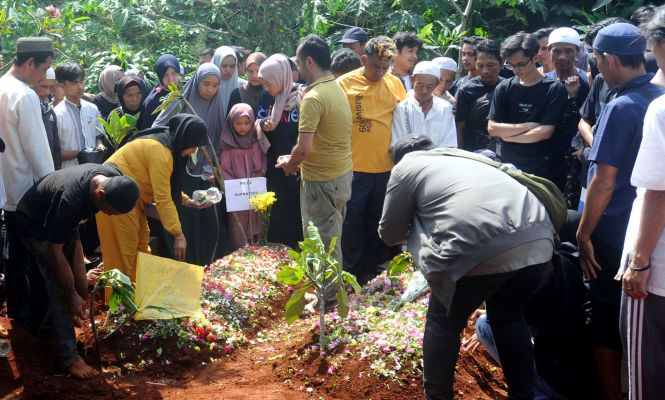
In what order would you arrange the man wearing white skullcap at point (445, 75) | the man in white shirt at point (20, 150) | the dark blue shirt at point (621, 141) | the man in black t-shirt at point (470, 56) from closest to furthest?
the dark blue shirt at point (621, 141), the man in white shirt at point (20, 150), the man wearing white skullcap at point (445, 75), the man in black t-shirt at point (470, 56)

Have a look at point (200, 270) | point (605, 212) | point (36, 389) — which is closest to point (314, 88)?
point (200, 270)

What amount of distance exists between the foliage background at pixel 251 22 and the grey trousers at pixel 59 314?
20.1 ft

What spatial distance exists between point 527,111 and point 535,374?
2.61 m

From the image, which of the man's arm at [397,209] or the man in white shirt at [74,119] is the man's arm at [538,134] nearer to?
the man's arm at [397,209]

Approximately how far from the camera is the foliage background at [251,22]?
1040 cm

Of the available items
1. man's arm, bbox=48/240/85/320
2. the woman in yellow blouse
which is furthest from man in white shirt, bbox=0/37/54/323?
the woman in yellow blouse

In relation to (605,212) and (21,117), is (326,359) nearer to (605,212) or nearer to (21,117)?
(605,212)

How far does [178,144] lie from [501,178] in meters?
2.75

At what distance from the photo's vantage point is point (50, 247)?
4367mm

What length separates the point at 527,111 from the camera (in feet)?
19.9

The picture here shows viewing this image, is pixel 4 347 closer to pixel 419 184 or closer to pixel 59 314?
pixel 59 314

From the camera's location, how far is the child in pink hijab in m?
7.25

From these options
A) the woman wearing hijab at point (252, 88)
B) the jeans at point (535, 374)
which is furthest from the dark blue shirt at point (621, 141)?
the woman wearing hijab at point (252, 88)

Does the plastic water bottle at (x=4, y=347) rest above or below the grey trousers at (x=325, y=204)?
below
